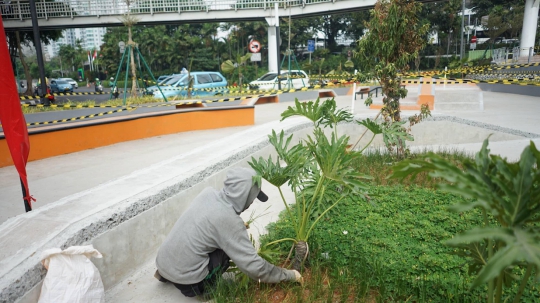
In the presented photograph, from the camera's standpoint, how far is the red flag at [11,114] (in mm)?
3322

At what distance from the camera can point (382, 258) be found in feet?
10.8

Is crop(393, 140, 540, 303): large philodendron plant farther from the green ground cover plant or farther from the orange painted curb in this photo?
the orange painted curb

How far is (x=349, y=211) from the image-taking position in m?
4.47

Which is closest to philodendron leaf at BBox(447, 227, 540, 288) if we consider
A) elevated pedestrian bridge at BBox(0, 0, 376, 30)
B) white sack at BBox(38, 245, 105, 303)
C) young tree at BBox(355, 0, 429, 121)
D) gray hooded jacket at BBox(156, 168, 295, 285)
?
gray hooded jacket at BBox(156, 168, 295, 285)

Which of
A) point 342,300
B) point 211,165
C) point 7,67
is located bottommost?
point 342,300

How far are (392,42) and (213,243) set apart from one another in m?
4.65

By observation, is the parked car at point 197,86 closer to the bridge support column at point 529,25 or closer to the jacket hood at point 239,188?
the jacket hood at point 239,188

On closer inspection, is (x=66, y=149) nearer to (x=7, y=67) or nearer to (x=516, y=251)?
(x=7, y=67)

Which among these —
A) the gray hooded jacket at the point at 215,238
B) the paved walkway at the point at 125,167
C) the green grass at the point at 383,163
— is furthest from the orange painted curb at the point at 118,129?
the gray hooded jacket at the point at 215,238

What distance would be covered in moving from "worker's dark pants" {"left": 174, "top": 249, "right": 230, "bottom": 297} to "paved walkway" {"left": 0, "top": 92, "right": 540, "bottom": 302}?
5.4 inches

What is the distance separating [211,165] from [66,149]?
4169 millimetres

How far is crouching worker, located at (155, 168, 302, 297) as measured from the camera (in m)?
2.68

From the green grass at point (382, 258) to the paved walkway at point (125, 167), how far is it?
72cm

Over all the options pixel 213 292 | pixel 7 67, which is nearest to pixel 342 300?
pixel 213 292
